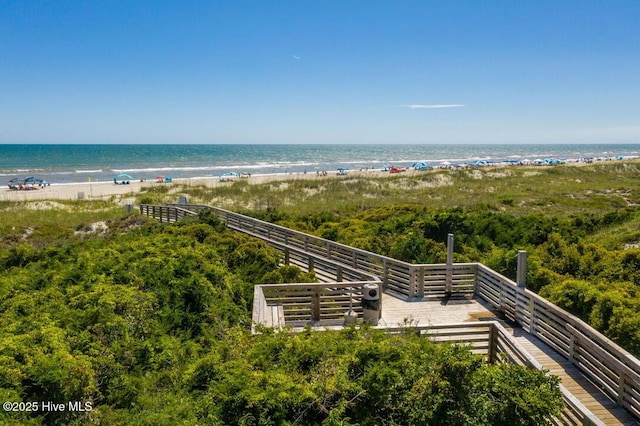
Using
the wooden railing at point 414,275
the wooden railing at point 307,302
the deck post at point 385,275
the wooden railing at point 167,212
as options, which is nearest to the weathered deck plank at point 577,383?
the wooden railing at point 414,275

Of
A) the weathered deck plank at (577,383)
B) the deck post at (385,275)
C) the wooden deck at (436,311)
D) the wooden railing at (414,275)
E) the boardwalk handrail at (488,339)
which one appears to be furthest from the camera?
the deck post at (385,275)

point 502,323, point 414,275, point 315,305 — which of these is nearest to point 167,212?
point 414,275

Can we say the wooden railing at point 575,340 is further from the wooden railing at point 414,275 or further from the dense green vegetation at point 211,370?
the dense green vegetation at point 211,370

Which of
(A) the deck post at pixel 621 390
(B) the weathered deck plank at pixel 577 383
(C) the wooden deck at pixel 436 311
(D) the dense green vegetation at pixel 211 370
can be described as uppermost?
(D) the dense green vegetation at pixel 211 370

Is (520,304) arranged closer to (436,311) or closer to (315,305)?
(436,311)

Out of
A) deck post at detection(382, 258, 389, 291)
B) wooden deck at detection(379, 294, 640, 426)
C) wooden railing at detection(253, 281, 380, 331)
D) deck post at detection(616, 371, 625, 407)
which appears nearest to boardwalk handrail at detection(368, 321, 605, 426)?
wooden deck at detection(379, 294, 640, 426)

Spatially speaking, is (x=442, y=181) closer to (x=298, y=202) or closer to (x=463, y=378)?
(x=298, y=202)

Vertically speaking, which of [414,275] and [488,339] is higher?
[414,275]

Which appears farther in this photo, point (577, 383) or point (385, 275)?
point (385, 275)

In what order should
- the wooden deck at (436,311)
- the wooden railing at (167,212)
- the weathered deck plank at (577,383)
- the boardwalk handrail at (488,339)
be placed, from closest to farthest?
the weathered deck plank at (577,383), the boardwalk handrail at (488,339), the wooden deck at (436,311), the wooden railing at (167,212)
